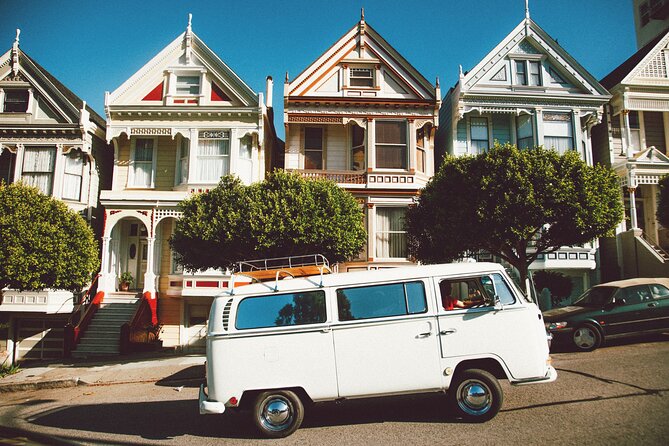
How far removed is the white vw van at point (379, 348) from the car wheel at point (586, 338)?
5.59 metres

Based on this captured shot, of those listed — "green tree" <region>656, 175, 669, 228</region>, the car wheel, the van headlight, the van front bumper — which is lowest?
the van front bumper

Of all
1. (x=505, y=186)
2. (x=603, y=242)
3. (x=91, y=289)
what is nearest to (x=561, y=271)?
(x=603, y=242)

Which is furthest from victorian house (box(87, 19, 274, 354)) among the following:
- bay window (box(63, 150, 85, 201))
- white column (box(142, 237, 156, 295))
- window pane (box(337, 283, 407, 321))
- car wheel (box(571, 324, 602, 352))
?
car wheel (box(571, 324, 602, 352))

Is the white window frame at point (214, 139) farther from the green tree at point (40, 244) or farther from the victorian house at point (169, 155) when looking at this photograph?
the green tree at point (40, 244)

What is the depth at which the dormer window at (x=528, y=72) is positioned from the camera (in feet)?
65.5

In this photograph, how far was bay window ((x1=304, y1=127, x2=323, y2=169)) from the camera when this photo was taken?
20.1 m

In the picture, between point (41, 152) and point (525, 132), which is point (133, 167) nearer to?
point (41, 152)

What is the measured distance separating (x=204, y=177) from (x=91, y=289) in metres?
6.55

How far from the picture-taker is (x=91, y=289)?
18828mm

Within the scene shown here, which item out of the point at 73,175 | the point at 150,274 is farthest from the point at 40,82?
the point at 150,274

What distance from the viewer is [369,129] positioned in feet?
63.6

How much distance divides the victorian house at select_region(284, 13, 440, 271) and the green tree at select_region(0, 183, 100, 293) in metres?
8.48

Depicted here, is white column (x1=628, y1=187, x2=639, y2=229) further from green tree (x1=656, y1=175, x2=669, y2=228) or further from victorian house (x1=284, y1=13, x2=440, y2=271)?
victorian house (x1=284, y1=13, x2=440, y2=271)

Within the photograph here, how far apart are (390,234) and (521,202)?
7087 millimetres
